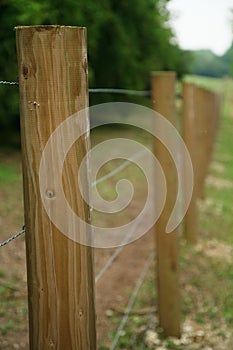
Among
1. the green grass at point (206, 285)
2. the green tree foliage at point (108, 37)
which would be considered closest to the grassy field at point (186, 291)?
the green grass at point (206, 285)

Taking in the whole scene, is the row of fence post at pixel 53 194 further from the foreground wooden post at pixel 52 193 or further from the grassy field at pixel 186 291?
the grassy field at pixel 186 291

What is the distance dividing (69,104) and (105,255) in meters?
3.94

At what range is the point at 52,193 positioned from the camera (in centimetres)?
159

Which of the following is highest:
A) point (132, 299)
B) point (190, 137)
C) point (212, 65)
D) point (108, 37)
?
point (108, 37)

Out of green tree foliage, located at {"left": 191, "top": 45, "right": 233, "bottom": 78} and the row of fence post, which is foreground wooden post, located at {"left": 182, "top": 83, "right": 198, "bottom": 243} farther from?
green tree foliage, located at {"left": 191, "top": 45, "right": 233, "bottom": 78}

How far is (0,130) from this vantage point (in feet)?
35.9

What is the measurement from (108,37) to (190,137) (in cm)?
733

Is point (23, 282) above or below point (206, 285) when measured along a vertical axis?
above

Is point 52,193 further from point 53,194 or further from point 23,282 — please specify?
point 23,282

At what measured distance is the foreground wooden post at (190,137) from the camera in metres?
5.50

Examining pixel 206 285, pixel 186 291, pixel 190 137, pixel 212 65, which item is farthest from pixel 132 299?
pixel 212 65

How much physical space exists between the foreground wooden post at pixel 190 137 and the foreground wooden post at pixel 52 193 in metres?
3.93

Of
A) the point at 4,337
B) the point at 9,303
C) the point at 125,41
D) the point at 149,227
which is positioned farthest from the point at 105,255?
the point at 125,41

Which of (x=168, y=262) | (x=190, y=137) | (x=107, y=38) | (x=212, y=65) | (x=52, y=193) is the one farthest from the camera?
(x=212, y=65)
